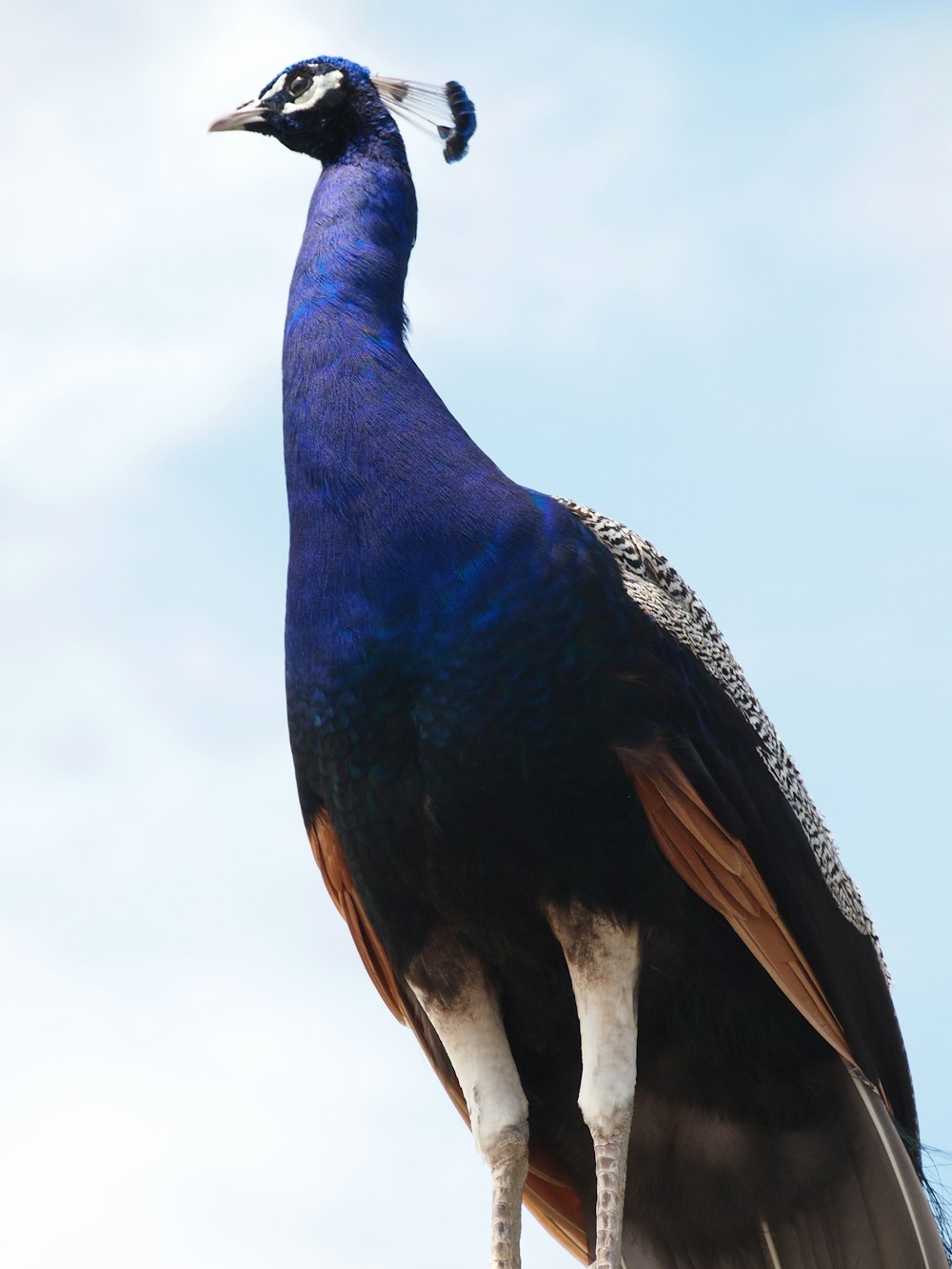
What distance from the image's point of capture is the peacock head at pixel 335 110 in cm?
652

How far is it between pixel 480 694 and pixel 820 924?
4.43 feet

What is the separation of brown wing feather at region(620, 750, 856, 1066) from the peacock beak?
10.6ft

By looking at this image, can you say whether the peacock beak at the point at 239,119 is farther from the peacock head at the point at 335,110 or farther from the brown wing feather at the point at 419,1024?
the brown wing feather at the point at 419,1024

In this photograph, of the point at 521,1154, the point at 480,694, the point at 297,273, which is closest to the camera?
the point at 480,694

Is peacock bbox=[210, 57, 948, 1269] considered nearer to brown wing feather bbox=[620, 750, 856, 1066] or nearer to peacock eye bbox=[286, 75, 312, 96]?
brown wing feather bbox=[620, 750, 856, 1066]

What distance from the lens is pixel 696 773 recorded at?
5.18 meters

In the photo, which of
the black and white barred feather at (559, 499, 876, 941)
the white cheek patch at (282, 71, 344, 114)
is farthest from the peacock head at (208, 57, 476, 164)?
the black and white barred feather at (559, 499, 876, 941)

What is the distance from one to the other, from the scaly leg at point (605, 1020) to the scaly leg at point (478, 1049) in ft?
1.01

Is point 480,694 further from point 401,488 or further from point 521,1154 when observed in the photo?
point 521,1154

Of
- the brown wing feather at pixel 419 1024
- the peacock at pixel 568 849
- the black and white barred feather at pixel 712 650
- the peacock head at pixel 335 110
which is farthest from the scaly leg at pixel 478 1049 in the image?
the peacock head at pixel 335 110

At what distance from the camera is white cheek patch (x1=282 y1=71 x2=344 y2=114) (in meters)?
6.63

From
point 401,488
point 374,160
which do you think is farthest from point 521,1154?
point 374,160

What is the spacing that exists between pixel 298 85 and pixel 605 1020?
147 inches

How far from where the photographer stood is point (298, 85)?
6789 mm
